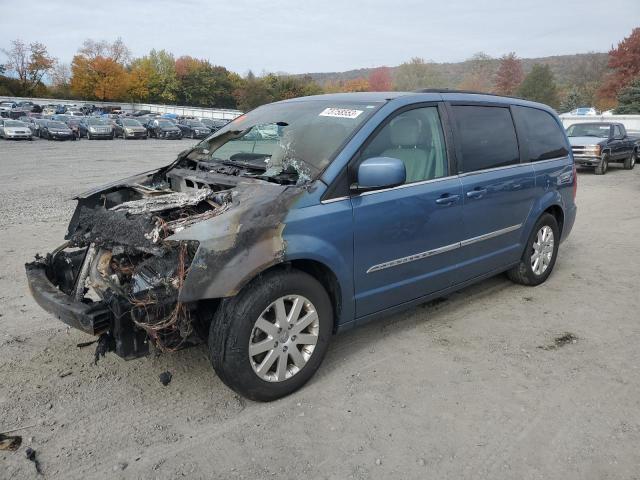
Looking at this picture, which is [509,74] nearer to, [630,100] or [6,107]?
[630,100]

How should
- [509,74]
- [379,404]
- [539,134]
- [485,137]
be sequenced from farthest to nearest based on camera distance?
[509,74] < [539,134] < [485,137] < [379,404]

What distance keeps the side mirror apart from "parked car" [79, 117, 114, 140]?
3223 cm

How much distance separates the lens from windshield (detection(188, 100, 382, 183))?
11.3 feet

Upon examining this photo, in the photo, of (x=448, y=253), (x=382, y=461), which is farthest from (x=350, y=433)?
(x=448, y=253)

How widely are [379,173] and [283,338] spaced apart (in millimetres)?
1185

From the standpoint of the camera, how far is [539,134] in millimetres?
5121

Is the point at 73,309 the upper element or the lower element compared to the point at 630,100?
lower

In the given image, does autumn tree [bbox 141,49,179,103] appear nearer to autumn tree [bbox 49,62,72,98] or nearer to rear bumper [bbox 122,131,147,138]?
autumn tree [bbox 49,62,72,98]

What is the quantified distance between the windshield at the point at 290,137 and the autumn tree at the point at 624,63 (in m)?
63.6

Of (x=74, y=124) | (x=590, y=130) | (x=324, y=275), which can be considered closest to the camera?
(x=324, y=275)

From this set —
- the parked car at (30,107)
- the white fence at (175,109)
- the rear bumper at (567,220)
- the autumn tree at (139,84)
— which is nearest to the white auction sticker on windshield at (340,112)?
the rear bumper at (567,220)

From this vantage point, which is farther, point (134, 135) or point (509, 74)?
point (509, 74)

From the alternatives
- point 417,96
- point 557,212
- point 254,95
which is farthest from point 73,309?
point 254,95

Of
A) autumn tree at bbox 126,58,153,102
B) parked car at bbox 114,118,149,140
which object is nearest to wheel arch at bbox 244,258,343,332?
parked car at bbox 114,118,149,140
